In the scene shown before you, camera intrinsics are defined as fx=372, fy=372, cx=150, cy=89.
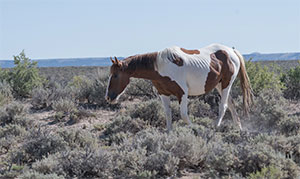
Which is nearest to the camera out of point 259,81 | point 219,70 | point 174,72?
point 174,72

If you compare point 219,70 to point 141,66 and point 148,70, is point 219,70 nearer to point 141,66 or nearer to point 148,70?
point 148,70

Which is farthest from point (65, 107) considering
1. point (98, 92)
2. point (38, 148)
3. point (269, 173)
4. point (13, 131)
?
point (269, 173)

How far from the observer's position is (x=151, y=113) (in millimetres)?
9000

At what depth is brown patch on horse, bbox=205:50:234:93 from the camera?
751 cm

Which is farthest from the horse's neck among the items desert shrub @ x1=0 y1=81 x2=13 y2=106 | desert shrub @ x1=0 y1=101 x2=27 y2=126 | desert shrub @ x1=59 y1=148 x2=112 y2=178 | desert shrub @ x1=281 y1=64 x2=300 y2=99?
desert shrub @ x1=281 y1=64 x2=300 y2=99

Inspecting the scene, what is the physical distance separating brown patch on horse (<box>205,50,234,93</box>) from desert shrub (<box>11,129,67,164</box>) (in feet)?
10.2

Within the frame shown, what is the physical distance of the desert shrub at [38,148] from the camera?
→ 6141 millimetres

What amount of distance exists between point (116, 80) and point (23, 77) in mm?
8503

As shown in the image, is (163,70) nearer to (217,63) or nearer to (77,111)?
(217,63)

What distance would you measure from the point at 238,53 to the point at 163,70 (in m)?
2.35

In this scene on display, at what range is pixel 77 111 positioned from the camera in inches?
380

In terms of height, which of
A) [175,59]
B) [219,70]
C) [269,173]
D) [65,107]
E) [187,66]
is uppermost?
[175,59]

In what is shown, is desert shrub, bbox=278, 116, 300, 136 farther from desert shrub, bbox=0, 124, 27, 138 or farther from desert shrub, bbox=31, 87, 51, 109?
desert shrub, bbox=31, 87, 51, 109

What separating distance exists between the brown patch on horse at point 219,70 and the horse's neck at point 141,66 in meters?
1.20
